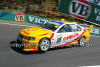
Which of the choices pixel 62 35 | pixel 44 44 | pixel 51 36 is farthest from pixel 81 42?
pixel 44 44

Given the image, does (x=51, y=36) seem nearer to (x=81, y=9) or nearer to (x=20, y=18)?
(x=20, y=18)

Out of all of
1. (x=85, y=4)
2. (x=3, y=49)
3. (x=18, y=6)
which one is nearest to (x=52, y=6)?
(x=18, y=6)

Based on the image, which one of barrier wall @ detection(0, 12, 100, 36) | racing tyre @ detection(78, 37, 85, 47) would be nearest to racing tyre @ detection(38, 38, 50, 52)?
racing tyre @ detection(78, 37, 85, 47)

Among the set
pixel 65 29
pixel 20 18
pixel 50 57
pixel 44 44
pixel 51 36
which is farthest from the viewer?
pixel 20 18

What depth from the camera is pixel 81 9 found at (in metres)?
21.4

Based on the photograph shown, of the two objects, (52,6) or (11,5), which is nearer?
(11,5)

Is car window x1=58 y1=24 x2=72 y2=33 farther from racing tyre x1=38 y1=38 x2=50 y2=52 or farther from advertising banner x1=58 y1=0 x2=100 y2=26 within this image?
advertising banner x1=58 y1=0 x2=100 y2=26

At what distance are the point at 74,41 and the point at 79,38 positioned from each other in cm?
45

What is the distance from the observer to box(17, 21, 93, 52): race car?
27.0 ft

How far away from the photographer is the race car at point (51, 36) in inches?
324

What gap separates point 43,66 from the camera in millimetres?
7043

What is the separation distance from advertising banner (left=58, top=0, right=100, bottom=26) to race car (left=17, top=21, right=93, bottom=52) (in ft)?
36.6

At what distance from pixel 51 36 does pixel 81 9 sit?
13.7 meters

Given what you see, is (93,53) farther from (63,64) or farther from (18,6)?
(18,6)
